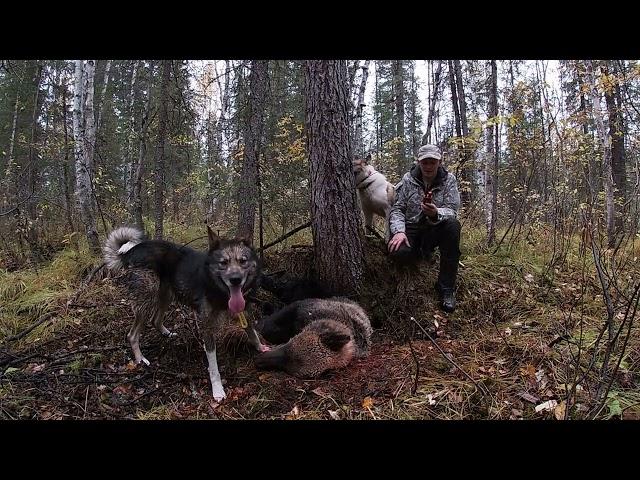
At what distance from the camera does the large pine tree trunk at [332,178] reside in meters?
4.95

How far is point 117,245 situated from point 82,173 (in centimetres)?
457

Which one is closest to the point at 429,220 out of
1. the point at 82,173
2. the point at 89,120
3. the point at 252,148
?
the point at 252,148

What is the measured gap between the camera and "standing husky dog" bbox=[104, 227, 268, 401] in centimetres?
396

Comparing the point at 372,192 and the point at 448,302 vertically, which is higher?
the point at 372,192

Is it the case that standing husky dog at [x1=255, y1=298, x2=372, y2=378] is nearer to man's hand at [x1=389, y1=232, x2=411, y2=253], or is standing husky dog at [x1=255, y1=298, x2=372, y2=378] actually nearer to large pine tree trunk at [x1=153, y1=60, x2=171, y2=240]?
man's hand at [x1=389, y1=232, x2=411, y2=253]

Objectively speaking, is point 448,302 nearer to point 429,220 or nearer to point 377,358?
point 429,220

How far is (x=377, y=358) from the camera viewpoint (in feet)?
14.0

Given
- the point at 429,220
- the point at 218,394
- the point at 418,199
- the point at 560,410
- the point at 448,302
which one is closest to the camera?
the point at 560,410

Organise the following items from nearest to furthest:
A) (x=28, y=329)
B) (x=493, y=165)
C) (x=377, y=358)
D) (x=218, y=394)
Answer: (x=218, y=394), (x=377, y=358), (x=28, y=329), (x=493, y=165)

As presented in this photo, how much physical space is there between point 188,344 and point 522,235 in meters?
5.64

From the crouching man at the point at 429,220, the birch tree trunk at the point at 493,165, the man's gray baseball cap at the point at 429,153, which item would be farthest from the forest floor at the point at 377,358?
the man's gray baseball cap at the point at 429,153

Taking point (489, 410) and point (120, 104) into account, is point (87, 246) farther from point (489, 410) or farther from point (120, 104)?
point (120, 104)

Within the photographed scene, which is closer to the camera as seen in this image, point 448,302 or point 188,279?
point 188,279

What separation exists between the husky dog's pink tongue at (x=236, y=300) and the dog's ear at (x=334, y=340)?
0.92 m
